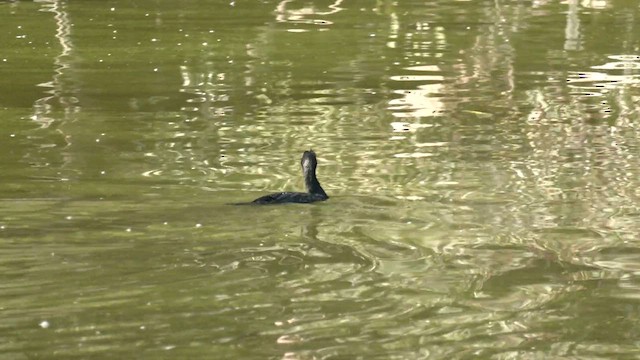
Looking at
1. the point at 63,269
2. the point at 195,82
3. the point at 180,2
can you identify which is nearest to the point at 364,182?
the point at 63,269

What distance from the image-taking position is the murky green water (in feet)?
28.1

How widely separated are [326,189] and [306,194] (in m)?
0.67

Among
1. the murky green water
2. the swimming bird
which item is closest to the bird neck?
the swimming bird

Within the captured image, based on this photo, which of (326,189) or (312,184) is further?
(326,189)

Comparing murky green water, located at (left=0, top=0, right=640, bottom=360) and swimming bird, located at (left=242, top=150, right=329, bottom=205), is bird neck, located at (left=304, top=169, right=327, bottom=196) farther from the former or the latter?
→ murky green water, located at (left=0, top=0, right=640, bottom=360)

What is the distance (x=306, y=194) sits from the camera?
11.3 metres

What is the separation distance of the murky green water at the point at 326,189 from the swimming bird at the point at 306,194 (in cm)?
8

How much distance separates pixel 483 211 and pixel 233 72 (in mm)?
7525

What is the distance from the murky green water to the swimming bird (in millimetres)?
84

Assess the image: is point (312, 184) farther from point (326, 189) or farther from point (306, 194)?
point (326, 189)

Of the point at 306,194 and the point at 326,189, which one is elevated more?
the point at 306,194

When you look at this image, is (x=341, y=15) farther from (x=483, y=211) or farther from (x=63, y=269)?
(x=63, y=269)

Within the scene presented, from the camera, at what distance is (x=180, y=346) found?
26.9 feet

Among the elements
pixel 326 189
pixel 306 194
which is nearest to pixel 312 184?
pixel 306 194
